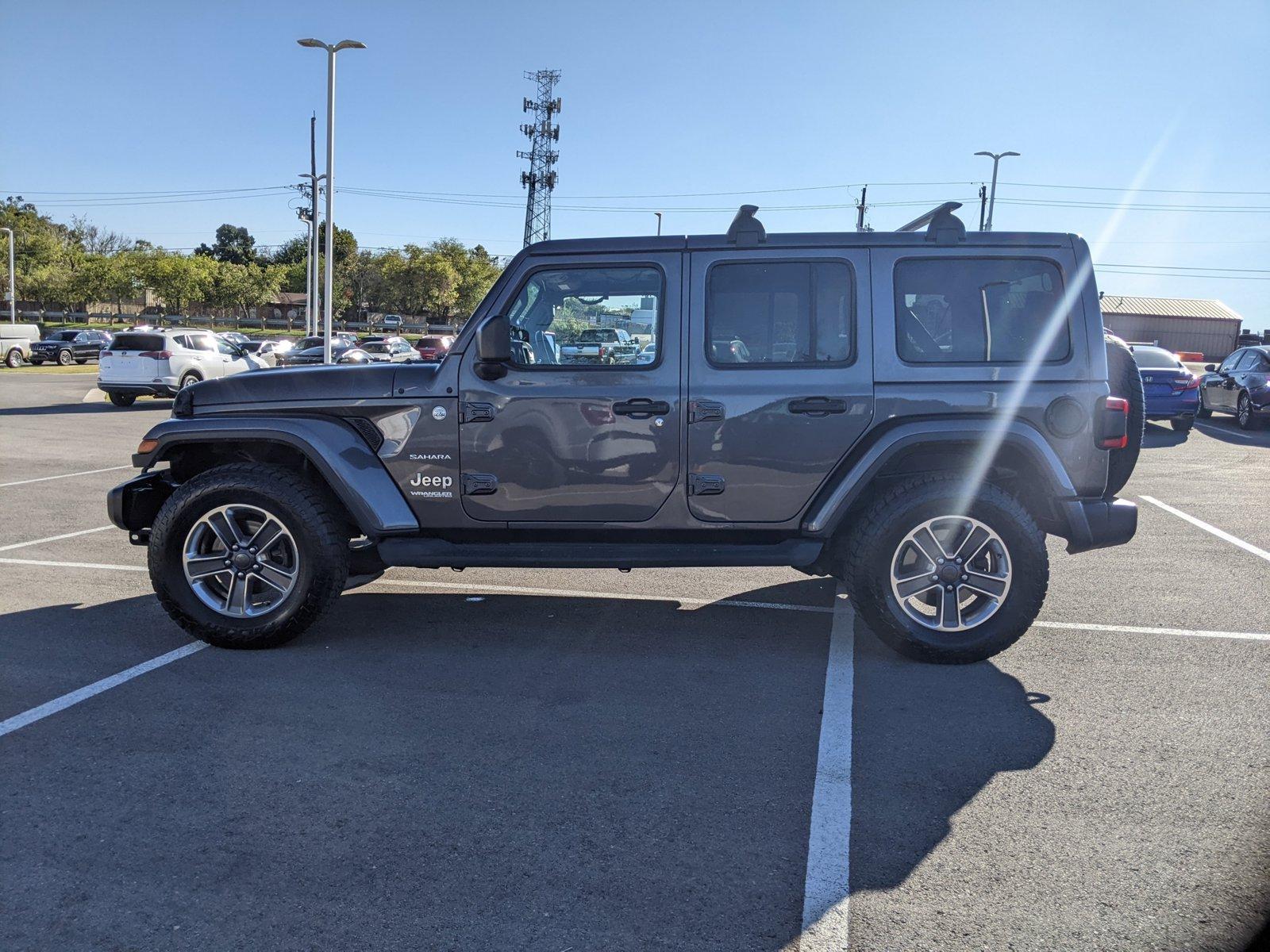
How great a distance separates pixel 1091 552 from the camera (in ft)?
24.8

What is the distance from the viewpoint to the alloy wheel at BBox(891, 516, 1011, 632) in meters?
4.87

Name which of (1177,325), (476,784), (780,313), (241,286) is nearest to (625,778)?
(476,784)

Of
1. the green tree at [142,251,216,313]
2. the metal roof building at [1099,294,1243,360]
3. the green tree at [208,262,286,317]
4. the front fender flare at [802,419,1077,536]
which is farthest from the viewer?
the green tree at [208,262,286,317]

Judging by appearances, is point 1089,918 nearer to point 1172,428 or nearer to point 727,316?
point 727,316

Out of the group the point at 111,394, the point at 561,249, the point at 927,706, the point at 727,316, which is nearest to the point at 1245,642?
the point at 927,706

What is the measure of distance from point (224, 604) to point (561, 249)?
251 centimetres

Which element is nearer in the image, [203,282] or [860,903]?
[860,903]

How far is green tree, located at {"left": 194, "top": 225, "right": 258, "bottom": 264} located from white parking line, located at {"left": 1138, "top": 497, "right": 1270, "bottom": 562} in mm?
128077

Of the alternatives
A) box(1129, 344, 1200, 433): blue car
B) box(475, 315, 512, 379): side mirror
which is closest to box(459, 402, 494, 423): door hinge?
box(475, 315, 512, 379): side mirror

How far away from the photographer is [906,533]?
4852 mm

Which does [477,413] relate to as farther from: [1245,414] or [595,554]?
[1245,414]

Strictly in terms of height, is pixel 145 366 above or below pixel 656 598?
above

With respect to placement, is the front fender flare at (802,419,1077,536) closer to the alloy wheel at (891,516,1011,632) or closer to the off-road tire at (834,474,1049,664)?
the off-road tire at (834,474,1049,664)

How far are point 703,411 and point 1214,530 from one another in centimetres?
607
